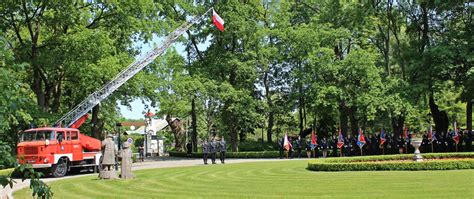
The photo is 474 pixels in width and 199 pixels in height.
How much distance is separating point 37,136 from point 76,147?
2.12m

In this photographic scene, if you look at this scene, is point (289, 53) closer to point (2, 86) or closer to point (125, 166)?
point (125, 166)

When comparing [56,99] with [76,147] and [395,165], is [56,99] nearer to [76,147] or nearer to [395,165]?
[76,147]

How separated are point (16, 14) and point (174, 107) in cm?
1779

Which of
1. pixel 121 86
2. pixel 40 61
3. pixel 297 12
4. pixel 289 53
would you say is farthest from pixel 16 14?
pixel 297 12

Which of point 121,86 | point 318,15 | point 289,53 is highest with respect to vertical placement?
point 318,15

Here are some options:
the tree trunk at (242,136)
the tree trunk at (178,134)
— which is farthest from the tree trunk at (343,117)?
the tree trunk at (178,134)

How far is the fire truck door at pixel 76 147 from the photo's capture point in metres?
24.4

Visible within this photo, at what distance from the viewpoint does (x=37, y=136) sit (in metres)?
23.0

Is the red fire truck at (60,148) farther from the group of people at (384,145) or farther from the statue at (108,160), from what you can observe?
the group of people at (384,145)

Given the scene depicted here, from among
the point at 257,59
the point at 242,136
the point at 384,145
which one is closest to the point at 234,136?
the point at 257,59

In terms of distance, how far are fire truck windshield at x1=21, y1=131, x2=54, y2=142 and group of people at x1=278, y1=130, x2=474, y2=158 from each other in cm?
1800

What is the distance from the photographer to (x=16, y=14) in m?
30.5

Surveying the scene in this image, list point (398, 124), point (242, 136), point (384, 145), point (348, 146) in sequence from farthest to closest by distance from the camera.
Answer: point (242, 136)
point (398, 124)
point (348, 146)
point (384, 145)

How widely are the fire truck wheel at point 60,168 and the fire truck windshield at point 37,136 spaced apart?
126cm
